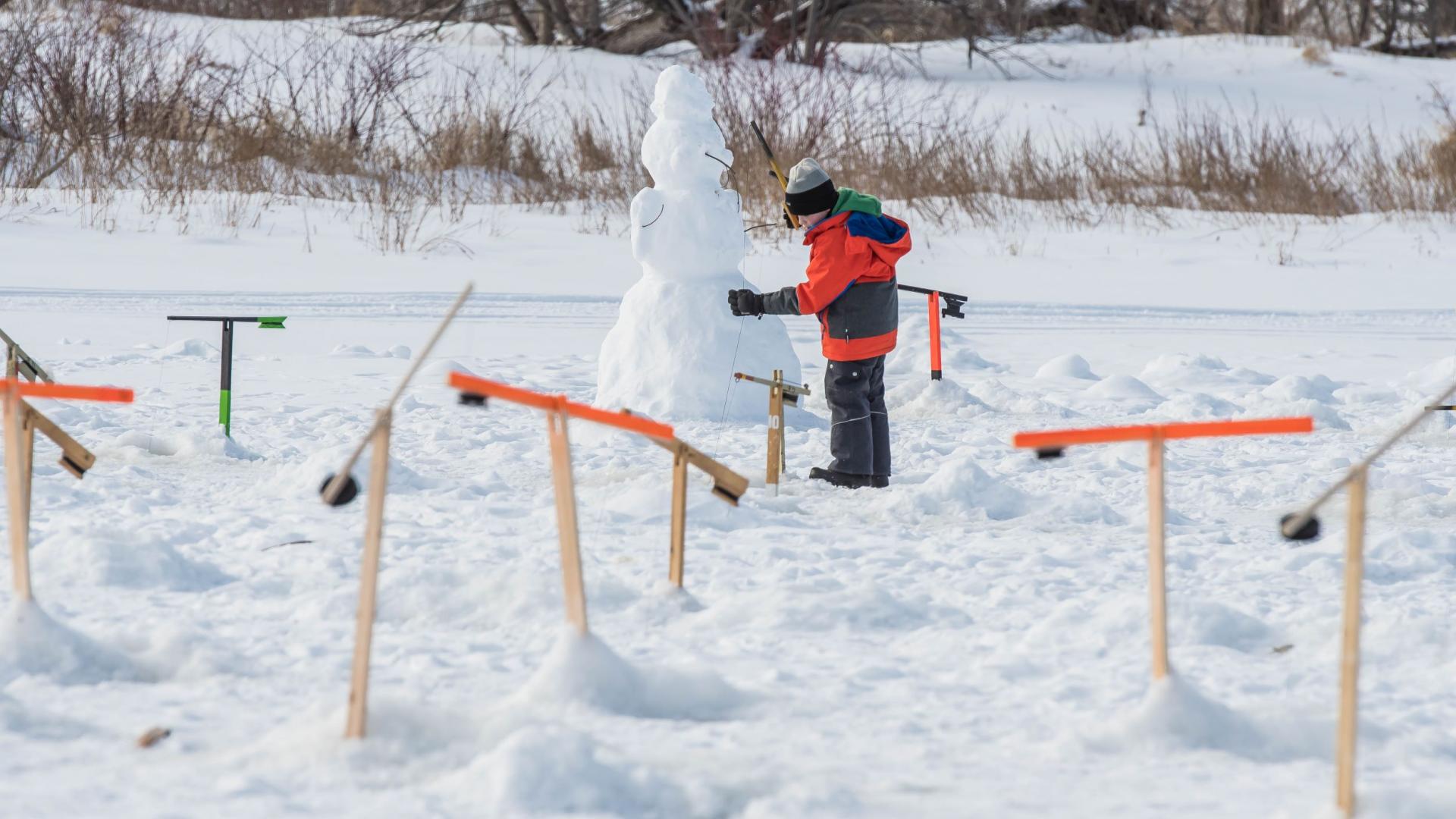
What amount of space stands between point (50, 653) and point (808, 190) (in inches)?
106

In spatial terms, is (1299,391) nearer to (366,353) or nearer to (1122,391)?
(1122,391)

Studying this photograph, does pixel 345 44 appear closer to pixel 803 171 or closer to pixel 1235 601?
pixel 803 171

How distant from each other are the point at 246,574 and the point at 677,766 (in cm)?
164

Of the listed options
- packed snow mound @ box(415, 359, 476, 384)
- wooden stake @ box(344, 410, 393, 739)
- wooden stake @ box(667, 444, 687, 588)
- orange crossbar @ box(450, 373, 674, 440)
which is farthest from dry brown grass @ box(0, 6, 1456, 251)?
wooden stake @ box(344, 410, 393, 739)

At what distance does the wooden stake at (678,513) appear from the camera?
333 centimetres

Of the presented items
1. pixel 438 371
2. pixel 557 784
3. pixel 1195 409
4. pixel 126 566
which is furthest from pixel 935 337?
pixel 557 784

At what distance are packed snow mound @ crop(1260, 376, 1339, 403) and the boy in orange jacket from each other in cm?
246

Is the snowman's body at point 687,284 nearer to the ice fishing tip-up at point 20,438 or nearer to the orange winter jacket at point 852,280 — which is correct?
the orange winter jacket at point 852,280

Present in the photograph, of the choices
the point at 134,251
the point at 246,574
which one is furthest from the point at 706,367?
the point at 134,251

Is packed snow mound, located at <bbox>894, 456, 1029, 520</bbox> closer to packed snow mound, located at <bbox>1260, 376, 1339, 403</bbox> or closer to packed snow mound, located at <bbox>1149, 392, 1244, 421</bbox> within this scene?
packed snow mound, located at <bbox>1149, 392, 1244, 421</bbox>

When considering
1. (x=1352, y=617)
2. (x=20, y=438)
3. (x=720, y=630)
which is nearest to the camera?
(x=1352, y=617)

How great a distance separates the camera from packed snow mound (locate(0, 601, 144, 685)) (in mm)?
2914

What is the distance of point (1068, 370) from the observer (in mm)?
7562

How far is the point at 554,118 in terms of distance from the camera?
47.0 feet
